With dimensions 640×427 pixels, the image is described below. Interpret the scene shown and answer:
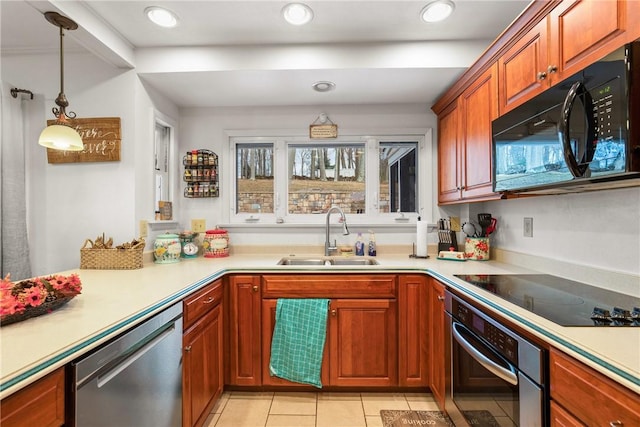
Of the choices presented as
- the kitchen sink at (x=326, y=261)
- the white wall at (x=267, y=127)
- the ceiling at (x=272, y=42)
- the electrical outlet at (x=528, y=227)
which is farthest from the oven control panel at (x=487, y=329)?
the ceiling at (x=272, y=42)

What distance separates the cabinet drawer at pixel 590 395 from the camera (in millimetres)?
666

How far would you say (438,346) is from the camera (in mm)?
Result: 1771

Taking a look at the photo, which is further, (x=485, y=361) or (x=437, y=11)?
(x=437, y=11)

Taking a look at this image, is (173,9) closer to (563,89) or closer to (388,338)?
(563,89)

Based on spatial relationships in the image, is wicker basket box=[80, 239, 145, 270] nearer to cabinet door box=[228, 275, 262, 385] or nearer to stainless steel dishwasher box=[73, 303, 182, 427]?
cabinet door box=[228, 275, 262, 385]

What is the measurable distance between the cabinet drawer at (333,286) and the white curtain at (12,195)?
1.59m

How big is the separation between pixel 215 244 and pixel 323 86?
146 centimetres

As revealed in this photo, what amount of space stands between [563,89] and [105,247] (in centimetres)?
240

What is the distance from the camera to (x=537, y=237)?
181cm

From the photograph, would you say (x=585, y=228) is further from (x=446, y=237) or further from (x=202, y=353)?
(x=202, y=353)

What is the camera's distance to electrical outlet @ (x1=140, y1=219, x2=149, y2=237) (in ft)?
6.70

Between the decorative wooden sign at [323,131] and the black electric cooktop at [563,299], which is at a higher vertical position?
the decorative wooden sign at [323,131]

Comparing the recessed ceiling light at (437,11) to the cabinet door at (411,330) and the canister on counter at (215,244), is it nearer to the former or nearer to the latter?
the cabinet door at (411,330)

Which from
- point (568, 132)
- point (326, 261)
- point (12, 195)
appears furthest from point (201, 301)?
point (568, 132)
